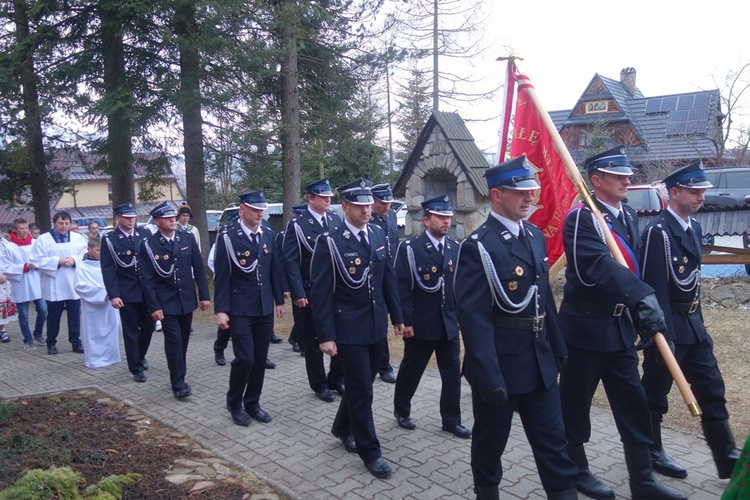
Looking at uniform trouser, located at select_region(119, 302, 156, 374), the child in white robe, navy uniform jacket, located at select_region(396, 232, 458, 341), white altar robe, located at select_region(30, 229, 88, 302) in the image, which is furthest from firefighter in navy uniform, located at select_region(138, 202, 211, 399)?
white altar robe, located at select_region(30, 229, 88, 302)

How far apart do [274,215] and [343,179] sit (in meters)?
3.30

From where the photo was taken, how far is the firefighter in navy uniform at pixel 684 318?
434 cm

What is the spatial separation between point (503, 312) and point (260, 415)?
3.23 meters

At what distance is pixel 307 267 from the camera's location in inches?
295

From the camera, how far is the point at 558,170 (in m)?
5.25

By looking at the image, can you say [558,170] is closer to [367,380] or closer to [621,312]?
[621,312]

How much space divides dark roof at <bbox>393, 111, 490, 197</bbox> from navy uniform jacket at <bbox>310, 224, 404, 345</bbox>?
21.6ft

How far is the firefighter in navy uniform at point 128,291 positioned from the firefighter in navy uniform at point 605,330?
540cm

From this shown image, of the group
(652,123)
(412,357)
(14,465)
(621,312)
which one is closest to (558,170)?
(621,312)

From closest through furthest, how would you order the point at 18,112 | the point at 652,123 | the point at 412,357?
the point at 412,357 → the point at 18,112 → the point at 652,123

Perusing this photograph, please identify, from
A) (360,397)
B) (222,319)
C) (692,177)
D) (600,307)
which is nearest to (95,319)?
(222,319)

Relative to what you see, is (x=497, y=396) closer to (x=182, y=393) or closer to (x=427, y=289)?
(x=427, y=289)

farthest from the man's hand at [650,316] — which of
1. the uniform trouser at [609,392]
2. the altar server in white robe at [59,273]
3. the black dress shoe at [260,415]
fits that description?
the altar server in white robe at [59,273]

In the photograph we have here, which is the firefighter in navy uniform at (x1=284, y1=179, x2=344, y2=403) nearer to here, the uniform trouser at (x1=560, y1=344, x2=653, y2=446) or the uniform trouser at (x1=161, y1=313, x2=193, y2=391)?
the uniform trouser at (x1=161, y1=313, x2=193, y2=391)
